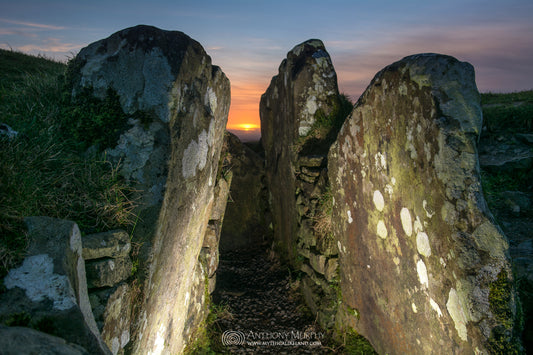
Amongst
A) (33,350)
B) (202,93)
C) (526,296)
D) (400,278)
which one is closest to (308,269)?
(400,278)

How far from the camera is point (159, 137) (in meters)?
2.98

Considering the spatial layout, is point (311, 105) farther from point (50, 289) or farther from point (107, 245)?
point (50, 289)

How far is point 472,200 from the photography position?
2.37 m

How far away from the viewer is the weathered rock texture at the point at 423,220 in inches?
91.2

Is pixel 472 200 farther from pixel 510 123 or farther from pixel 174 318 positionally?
pixel 510 123

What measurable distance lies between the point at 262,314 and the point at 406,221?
11.5ft

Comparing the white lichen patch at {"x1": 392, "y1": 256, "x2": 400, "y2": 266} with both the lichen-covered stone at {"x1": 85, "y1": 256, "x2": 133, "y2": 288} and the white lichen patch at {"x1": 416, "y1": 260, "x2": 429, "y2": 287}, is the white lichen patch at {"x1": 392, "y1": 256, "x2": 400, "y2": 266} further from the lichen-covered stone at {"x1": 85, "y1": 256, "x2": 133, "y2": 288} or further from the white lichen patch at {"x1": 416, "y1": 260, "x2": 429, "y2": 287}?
the lichen-covered stone at {"x1": 85, "y1": 256, "x2": 133, "y2": 288}

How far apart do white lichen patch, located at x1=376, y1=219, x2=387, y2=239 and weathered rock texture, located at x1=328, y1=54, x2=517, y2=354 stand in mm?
11

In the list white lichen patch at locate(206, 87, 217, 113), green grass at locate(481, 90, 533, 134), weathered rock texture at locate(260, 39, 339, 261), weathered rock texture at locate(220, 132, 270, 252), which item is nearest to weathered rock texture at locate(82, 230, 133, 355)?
white lichen patch at locate(206, 87, 217, 113)

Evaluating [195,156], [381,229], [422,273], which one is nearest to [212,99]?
[195,156]

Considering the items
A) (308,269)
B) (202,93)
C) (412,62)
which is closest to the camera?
(412,62)

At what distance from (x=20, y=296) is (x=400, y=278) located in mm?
3108

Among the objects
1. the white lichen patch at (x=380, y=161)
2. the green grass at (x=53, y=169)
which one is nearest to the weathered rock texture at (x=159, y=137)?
the green grass at (x=53, y=169)

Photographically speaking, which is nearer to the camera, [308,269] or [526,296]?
[526,296]
